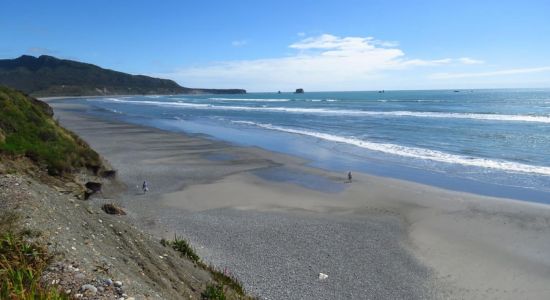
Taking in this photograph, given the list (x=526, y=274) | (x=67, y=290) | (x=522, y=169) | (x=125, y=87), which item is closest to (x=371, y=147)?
(x=522, y=169)

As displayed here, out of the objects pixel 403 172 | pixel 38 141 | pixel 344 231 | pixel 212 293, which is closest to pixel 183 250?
pixel 212 293

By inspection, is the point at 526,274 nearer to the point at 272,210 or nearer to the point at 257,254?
the point at 257,254

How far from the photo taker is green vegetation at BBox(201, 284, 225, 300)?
20.8 ft

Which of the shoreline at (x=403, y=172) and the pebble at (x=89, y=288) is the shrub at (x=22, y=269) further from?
the shoreline at (x=403, y=172)

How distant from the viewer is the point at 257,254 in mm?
9562

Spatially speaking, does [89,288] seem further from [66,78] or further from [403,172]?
[66,78]

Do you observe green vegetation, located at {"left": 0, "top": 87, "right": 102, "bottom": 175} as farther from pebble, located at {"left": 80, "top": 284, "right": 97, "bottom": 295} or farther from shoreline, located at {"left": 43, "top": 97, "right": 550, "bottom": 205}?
shoreline, located at {"left": 43, "top": 97, "right": 550, "bottom": 205}

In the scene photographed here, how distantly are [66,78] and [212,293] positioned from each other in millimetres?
190849

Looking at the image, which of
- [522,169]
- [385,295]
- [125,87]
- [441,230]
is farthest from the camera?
[125,87]

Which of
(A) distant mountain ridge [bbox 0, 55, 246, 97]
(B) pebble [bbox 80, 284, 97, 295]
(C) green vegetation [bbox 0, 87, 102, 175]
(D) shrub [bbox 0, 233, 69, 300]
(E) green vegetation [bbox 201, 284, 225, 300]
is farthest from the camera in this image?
A: (A) distant mountain ridge [bbox 0, 55, 246, 97]

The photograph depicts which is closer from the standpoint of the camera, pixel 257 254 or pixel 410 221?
pixel 257 254

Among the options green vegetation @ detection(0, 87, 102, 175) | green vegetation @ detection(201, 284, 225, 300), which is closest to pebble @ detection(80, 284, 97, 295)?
green vegetation @ detection(201, 284, 225, 300)

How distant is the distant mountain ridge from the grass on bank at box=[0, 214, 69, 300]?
5933 inches

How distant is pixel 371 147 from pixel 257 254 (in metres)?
19.1
